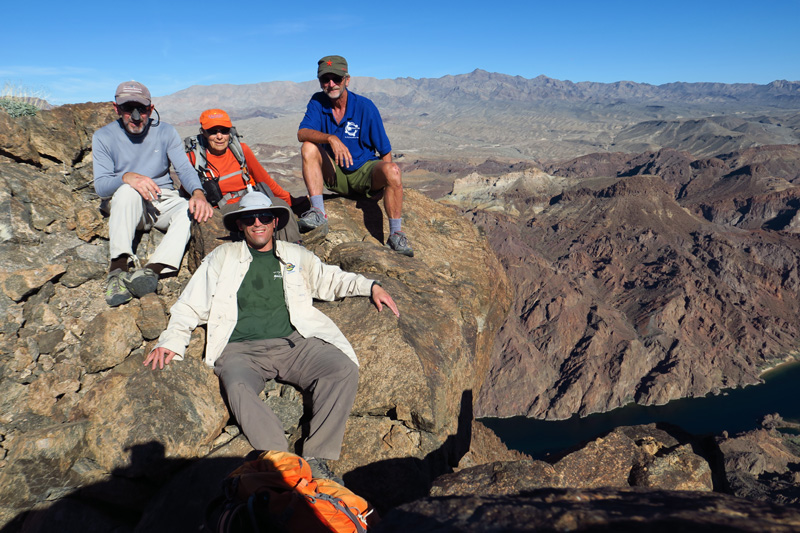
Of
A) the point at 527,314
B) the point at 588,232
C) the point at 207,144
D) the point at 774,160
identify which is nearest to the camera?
the point at 207,144

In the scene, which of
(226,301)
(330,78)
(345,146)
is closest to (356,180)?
(345,146)

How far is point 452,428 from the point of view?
5.02 metres

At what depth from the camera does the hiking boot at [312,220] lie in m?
6.11

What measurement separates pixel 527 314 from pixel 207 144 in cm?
4890

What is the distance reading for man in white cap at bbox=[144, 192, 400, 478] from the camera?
3.88 meters

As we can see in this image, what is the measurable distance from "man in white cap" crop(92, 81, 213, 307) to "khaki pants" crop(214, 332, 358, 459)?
5.71 ft

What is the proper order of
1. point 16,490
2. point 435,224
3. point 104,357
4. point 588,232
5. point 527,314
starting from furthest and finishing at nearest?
point 588,232
point 527,314
point 435,224
point 104,357
point 16,490

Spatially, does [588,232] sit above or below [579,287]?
above

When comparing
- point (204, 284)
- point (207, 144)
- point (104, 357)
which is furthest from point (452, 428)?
point (207, 144)

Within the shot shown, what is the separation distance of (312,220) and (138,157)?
212 centimetres

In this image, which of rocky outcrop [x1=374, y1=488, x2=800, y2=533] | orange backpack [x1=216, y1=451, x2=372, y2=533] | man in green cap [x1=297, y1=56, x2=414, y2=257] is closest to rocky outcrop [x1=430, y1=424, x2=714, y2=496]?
orange backpack [x1=216, y1=451, x2=372, y2=533]

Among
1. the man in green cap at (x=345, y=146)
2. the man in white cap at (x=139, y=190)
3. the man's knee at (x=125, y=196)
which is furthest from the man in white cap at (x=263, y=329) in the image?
the man in green cap at (x=345, y=146)

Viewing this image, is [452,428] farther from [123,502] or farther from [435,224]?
[435,224]

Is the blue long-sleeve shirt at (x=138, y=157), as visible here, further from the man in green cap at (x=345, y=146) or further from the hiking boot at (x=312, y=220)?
the man in green cap at (x=345, y=146)
